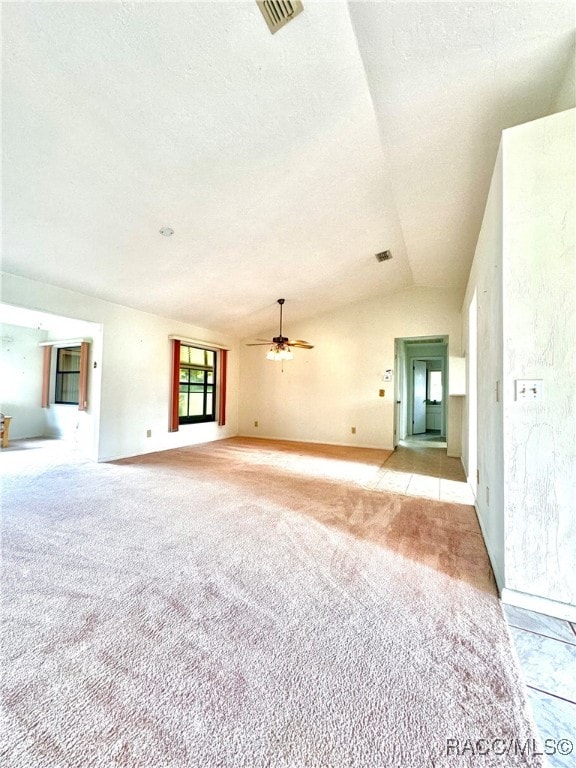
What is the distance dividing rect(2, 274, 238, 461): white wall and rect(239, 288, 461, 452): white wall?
2.05 meters

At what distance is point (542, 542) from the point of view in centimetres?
165

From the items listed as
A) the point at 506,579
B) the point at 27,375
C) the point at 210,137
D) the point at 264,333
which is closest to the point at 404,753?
the point at 506,579

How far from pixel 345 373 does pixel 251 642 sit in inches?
218

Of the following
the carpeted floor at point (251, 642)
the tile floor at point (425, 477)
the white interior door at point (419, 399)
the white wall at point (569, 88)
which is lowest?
the carpeted floor at point (251, 642)

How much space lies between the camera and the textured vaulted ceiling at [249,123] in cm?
167

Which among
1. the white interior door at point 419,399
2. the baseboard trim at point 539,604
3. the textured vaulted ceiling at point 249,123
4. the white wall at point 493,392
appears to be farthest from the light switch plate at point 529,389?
the white interior door at point 419,399

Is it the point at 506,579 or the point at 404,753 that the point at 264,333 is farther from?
the point at 404,753

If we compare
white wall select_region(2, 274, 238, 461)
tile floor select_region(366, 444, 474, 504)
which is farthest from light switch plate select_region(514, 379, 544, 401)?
white wall select_region(2, 274, 238, 461)

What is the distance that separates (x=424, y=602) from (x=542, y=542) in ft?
2.31

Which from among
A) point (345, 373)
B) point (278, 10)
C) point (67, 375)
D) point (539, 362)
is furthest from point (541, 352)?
point (67, 375)

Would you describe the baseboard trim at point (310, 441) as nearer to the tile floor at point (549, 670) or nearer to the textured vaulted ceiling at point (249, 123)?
the textured vaulted ceiling at point (249, 123)

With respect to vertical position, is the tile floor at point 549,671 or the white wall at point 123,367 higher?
the white wall at point 123,367

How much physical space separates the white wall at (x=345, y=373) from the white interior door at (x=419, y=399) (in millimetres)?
2897

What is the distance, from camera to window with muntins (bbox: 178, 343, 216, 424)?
638cm
